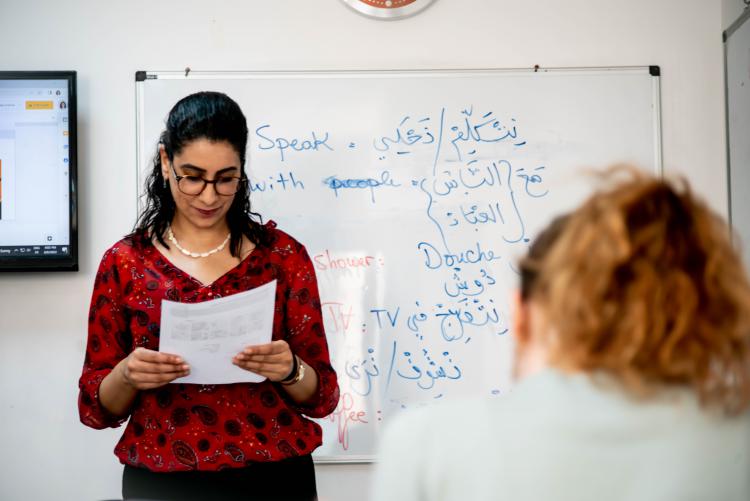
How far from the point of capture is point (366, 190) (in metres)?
2.53

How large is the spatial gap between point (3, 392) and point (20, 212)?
0.60m

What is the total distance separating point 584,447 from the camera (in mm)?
711

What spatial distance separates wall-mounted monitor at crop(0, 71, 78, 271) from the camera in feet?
7.88

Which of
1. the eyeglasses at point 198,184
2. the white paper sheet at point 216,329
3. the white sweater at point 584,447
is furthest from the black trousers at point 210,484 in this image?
the white sweater at point 584,447

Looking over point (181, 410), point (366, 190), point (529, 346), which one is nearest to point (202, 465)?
point (181, 410)

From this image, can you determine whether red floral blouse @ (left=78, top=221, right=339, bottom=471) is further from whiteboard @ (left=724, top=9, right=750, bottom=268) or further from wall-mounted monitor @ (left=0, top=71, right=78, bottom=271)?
whiteboard @ (left=724, top=9, right=750, bottom=268)

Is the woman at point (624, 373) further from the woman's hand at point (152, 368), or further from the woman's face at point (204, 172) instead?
the woman's face at point (204, 172)

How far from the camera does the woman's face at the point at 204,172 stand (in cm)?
160

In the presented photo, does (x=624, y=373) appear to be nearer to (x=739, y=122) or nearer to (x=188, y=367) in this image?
(x=188, y=367)

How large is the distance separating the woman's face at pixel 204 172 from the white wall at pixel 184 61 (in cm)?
97

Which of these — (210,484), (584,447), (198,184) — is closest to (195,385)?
(210,484)

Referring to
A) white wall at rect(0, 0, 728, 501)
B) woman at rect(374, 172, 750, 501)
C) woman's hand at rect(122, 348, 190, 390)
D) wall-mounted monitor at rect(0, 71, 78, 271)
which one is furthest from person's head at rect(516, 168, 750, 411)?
wall-mounted monitor at rect(0, 71, 78, 271)

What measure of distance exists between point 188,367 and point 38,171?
4.21 feet

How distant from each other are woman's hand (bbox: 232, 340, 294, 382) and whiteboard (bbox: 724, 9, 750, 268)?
1.58m
